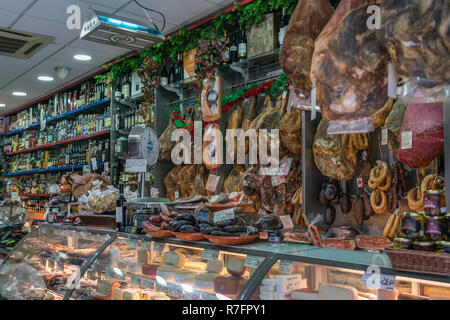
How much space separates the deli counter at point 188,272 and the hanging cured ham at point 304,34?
86 centimetres

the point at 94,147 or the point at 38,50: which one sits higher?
the point at 38,50

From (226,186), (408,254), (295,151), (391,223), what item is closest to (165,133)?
(226,186)

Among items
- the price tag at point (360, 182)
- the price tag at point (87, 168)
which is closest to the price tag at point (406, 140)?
the price tag at point (360, 182)

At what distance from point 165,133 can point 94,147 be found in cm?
246

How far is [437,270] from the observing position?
1620mm

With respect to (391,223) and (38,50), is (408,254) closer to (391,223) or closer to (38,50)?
(391,223)

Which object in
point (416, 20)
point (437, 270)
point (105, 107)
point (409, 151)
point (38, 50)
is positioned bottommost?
point (437, 270)

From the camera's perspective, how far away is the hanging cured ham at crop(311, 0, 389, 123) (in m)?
1.47

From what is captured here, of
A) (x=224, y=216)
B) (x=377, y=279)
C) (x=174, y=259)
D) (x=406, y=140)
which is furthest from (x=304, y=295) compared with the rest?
(x=406, y=140)

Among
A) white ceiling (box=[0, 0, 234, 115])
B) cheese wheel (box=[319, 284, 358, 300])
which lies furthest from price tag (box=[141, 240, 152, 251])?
white ceiling (box=[0, 0, 234, 115])

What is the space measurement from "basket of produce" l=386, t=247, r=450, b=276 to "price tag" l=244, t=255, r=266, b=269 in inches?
28.4

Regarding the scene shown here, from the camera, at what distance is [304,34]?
5.92 feet

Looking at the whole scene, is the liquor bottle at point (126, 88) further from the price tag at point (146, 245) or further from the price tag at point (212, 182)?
the price tag at point (146, 245)

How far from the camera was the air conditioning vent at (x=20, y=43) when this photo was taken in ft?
18.4
